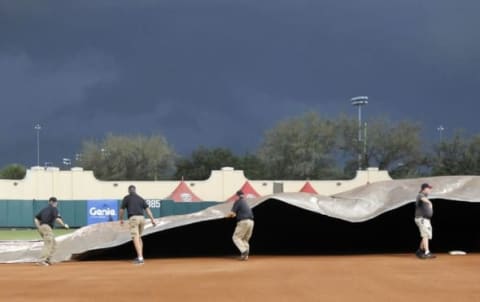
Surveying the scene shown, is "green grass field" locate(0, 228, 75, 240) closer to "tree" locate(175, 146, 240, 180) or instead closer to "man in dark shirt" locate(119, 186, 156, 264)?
"man in dark shirt" locate(119, 186, 156, 264)

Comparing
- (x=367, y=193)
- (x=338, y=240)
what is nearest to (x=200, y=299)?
(x=367, y=193)

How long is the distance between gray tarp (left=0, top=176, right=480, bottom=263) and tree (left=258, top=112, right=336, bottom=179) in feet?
204

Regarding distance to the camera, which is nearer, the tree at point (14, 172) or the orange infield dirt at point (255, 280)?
the orange infield dirt at point (255, 280)

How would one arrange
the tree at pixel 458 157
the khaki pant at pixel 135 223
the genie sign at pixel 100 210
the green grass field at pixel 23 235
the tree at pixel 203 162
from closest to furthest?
the khaki pant at pixel 135 223, the green grass field at pixel 23 235, the genie sign at pixel 100 210, the tree at pixel 458 157, the tree at pixel 203 162

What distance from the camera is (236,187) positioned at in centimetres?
5444

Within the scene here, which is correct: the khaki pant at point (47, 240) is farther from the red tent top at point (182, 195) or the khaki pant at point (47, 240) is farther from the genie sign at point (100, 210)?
the red tent top at point (182, 195)

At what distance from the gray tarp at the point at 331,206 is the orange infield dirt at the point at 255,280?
0.88m

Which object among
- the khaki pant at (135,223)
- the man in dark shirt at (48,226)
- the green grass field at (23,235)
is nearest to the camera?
the khaki pant at (135,223)

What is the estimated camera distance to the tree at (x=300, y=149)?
261 feet

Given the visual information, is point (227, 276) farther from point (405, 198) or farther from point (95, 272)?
point (405, 198)

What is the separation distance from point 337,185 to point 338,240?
36189mm

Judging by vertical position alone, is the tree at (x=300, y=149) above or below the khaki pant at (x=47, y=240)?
above

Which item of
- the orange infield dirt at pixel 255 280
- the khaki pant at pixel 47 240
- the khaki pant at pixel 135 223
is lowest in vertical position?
the orange infield dirt at pixel 255 280

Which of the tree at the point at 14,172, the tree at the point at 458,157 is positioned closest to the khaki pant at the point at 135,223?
the tree at the point at 458,157
